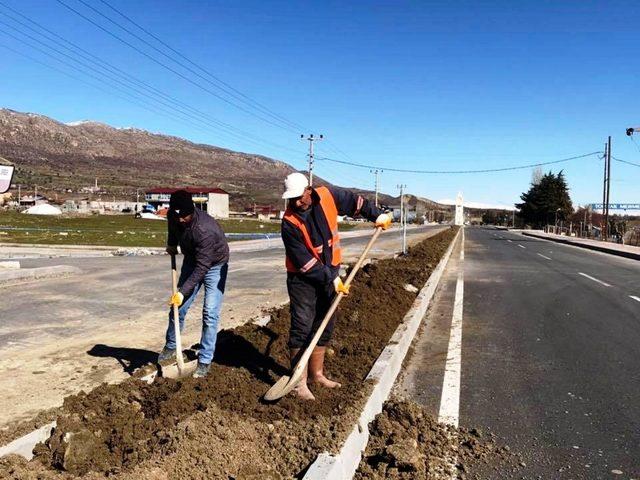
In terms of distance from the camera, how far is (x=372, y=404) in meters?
4.16

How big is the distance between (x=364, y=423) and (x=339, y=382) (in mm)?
832

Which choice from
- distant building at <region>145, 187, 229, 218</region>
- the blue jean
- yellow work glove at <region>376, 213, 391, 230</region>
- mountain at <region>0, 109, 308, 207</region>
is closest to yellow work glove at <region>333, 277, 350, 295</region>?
yellow work glove at <region>376, 213, 391, 230</region>

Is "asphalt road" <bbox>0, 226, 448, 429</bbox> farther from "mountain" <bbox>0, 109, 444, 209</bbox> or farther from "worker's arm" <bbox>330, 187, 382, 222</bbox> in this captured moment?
"mountain" <bbox>0, 109, 444, 209</bbox>

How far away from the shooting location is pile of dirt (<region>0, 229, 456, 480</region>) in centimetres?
309

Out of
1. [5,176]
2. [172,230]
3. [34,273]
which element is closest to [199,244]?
[172,230]

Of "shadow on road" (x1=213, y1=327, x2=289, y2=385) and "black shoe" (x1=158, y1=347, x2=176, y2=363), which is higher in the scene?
"black shoe" (x1=158, y1=347, x2=176, y2=363)

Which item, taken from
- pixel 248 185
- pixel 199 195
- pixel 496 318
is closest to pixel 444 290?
pixel 496 318

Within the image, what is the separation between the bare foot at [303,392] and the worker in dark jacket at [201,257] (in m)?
0.97

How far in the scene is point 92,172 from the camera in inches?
6009

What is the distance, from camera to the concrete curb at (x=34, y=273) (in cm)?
1149

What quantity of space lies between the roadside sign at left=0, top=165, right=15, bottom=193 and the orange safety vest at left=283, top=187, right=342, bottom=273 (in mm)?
10958

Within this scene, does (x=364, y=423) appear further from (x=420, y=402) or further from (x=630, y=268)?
(x=630, y=268)

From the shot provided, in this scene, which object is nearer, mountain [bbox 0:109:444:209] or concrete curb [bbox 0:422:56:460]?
concrete curb [bbox 0:422:56:460]

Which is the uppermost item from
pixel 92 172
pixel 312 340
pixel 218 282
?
pixel 92 172
